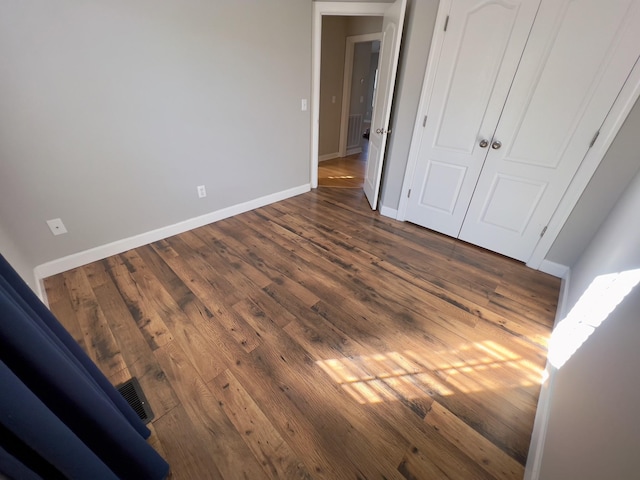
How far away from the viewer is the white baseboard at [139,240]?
76.6 inches

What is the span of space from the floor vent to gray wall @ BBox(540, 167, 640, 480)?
161cm

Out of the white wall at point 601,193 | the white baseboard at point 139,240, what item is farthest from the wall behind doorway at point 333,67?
the white wall at point 601,193

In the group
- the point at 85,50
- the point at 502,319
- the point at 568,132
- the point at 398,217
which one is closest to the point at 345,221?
the point at 398,217

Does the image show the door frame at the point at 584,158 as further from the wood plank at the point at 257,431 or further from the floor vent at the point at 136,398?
the floor vent at the point at 136,398

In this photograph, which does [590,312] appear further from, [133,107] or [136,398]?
[133,107]

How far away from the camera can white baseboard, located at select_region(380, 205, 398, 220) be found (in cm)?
292

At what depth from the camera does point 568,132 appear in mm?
1804

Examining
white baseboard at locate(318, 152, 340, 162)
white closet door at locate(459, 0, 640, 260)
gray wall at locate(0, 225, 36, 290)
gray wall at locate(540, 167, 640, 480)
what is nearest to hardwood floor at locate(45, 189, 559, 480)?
gray wall at locate(0, 225, 36, 290)

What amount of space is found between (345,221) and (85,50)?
2.43 m

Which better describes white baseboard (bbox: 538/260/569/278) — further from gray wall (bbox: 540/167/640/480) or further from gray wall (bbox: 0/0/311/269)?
gray wall (bbox: 0/0/311/269)

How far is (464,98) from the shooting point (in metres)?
2.12

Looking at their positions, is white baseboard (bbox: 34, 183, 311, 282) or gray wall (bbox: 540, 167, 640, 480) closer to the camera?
gray wall (bbox: 540, 167, 640, 480)

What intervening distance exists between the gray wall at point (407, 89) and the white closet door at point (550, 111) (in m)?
0.73

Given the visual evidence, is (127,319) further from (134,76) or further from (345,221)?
(345,221)
